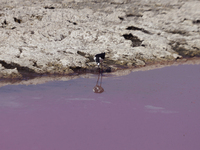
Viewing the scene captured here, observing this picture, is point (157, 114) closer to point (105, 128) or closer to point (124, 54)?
point (105, 128)

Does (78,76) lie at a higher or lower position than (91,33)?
lower

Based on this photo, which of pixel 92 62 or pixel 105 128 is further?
pixel 92 62

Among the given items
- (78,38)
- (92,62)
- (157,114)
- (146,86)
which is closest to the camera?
(157,114)

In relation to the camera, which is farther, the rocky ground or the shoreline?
the rocky ground

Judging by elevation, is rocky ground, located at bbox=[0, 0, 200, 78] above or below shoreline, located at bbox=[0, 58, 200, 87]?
above

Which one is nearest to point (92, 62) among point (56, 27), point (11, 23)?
point (56, 27)

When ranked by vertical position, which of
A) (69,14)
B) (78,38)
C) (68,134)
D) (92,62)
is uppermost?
(69,14)

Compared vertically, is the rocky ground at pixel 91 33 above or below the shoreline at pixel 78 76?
above

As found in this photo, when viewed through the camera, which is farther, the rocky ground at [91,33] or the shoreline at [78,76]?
the rocky ground at [91,33]
